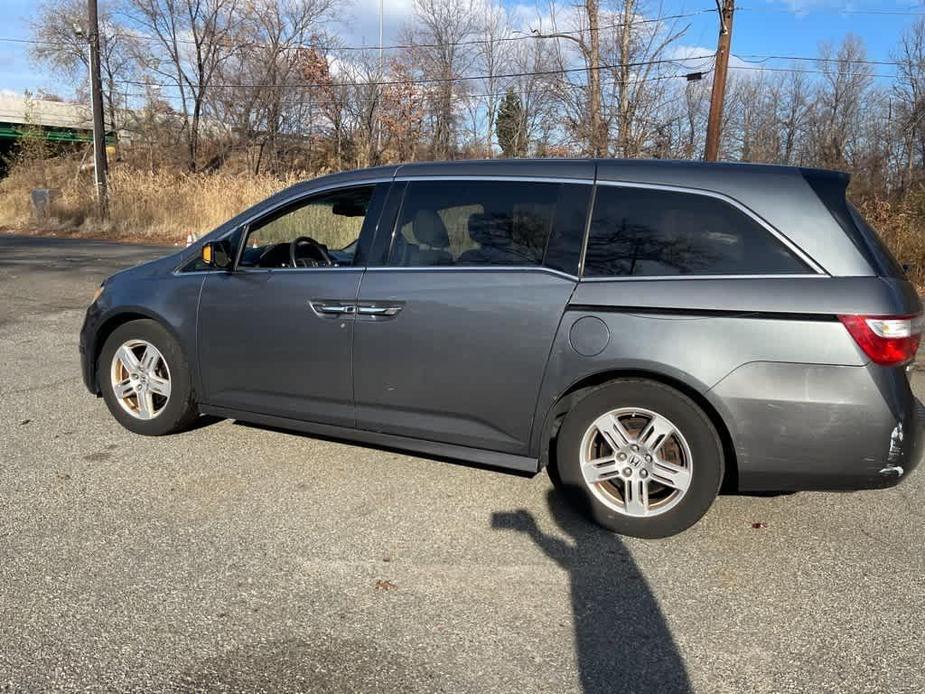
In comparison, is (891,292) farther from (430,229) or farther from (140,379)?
(140,379)

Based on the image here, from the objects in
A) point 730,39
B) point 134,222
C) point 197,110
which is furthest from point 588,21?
point 197,110

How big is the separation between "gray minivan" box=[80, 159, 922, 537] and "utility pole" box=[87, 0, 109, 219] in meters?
22.2

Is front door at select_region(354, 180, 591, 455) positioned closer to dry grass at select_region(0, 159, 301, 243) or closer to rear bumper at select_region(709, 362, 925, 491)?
rear bumper at select_region(709, 362, 925, 491)

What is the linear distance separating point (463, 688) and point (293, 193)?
312 cm

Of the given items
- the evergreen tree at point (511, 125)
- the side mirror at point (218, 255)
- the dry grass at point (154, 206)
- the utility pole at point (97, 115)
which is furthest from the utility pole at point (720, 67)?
the utility pole at point (97, 115)

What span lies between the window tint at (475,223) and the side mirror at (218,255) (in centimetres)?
114

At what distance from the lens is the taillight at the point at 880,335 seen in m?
3.12

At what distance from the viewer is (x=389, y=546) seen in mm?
3430

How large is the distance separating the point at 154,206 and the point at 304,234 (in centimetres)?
2108

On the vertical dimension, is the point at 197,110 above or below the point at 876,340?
above

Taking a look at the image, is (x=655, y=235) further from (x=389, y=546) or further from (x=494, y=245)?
(x=389, y=546)

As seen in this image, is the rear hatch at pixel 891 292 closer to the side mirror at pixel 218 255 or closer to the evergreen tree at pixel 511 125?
the side mirror at pixel 218 255

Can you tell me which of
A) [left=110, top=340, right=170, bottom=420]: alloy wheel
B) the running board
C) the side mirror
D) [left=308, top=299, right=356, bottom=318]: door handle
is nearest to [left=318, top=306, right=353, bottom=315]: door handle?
[left=308, top=299, right=356, bottom=318]: door handle

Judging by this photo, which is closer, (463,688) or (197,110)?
(463,688)
